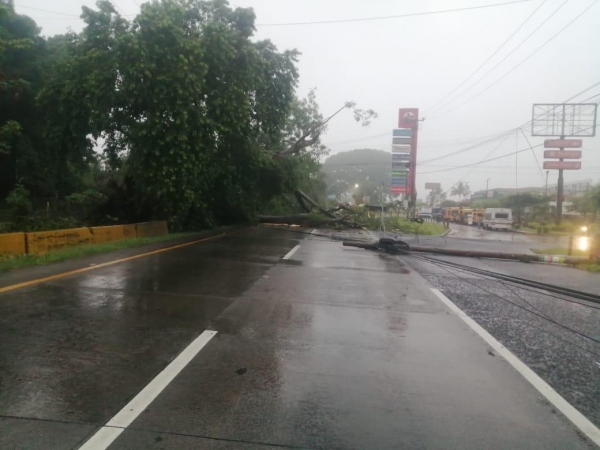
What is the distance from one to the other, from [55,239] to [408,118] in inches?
1962

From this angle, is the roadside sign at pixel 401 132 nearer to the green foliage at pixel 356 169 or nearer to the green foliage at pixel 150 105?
the green foliage at pixel 150 105

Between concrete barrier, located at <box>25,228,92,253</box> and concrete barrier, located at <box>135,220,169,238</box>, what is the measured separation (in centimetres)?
342

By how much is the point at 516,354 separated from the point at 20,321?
611 centimetres

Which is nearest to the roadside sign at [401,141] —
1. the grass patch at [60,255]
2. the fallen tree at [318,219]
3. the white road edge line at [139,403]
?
the fallen tree at [318,219]

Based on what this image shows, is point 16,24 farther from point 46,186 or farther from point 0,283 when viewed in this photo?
point 0,283

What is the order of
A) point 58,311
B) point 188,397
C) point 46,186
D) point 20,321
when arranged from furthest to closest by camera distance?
point 46,186, point 58,311, point 20,321, point 188,397

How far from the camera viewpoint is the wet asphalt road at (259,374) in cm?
346

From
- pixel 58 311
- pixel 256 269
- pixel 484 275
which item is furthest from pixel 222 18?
pixel 58 311

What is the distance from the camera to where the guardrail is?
11.2m

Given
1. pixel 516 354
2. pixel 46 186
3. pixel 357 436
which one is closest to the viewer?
pixel 357 436

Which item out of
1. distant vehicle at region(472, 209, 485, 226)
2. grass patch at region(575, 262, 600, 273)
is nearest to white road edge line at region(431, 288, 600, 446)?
grass patch at region(575, 262, 600, 273)

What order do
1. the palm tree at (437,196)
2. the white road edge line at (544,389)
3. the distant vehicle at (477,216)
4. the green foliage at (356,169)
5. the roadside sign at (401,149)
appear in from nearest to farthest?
the white road edge line at (544,389) < the distant vehicle at (477,216) < the roadside sign at (401,149) < the green foliage at (356,169) < the palm tree at (437,196)

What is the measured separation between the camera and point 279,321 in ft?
21.4

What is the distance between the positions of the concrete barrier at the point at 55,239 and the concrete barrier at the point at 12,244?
18 cm
